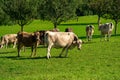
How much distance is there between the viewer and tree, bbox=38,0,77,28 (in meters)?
48.1

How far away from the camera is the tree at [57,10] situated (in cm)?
4806

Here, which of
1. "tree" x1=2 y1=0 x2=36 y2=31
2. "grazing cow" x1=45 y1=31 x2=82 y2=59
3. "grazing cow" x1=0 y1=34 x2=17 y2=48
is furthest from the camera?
"tree" x1=2 y1=0 x2=36 y2=31

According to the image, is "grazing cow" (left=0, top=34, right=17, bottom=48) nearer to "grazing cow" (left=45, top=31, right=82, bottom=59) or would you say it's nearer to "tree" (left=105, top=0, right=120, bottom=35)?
"grazing cow" (left=45, top=31, right=82, bottom=59)

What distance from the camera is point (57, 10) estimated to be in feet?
157

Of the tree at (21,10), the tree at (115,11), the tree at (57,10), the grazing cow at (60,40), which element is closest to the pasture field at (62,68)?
the grazing cow at (60,40)

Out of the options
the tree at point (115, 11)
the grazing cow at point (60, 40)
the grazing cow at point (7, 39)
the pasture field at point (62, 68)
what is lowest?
the pasture field at point (62, 68)

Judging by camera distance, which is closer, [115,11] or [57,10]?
[115,11]

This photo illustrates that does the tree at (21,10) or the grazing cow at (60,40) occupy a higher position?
the tree at (21,10)

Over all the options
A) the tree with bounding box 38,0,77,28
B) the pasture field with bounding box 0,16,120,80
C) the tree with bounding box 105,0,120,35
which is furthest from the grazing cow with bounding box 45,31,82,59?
the tree with bounding box 38,0,77,28

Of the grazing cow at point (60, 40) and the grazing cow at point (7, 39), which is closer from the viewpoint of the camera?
the grazing cow at point (60, 40)

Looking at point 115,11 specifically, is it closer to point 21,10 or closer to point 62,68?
point 21,10

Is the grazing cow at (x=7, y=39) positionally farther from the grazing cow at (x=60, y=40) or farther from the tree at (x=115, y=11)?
the tree at (x=115, y=11)

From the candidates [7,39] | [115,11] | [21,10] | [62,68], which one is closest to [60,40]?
[62,68]

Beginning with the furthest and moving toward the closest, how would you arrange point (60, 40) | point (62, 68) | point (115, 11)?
point (115, 11) < point (60, 40) < point (62, 68)
